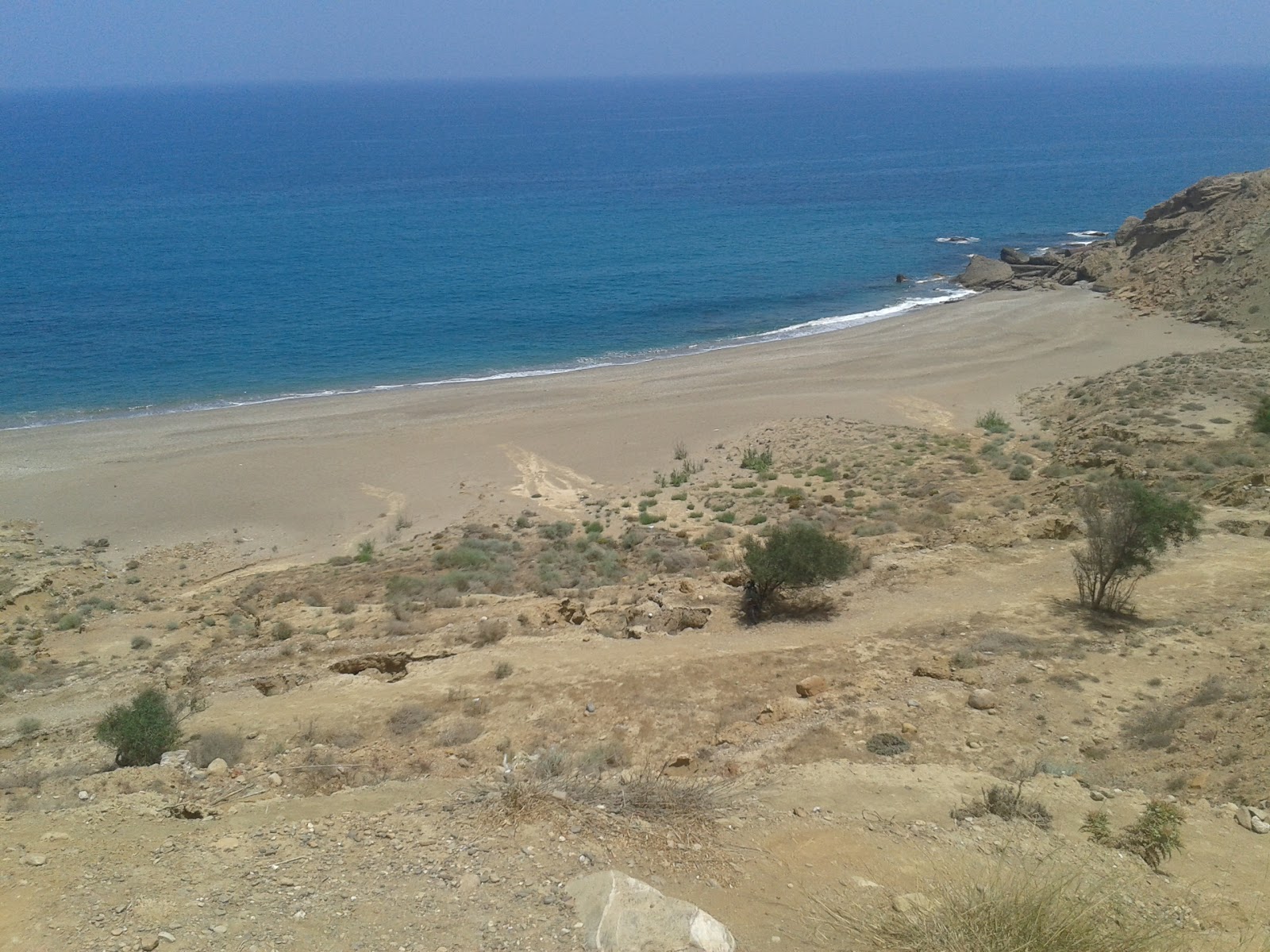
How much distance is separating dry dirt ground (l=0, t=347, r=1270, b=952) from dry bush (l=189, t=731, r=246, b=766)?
5 centimetres

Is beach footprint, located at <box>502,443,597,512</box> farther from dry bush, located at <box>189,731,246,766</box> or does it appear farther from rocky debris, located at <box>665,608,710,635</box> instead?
dry bush, located at <box>189,731,246,766</box>

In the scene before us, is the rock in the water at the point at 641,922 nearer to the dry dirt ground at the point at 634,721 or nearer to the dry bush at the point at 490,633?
the dry dirt ground at the point at 634,721

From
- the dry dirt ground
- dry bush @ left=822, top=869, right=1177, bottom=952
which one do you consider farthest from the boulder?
dry bush @ left=822, top=869, right=1177, bottom=952

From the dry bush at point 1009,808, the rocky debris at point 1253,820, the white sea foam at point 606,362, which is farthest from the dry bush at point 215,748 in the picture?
the white sea foam at point 606,362

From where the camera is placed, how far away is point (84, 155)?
138125 millimetres

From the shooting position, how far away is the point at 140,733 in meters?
11.4

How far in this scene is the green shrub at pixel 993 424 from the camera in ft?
105

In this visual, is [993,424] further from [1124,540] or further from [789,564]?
[789,564]

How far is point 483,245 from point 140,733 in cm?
6368

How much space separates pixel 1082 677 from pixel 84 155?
161239mm

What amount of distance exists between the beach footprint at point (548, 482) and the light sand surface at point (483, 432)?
9 cm

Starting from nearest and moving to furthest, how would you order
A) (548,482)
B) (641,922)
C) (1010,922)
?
(1010,922), (641,922), (548,482)

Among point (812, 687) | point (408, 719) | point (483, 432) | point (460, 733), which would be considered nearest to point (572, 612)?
point (408, 719)

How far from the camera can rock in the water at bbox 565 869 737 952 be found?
687 cm
